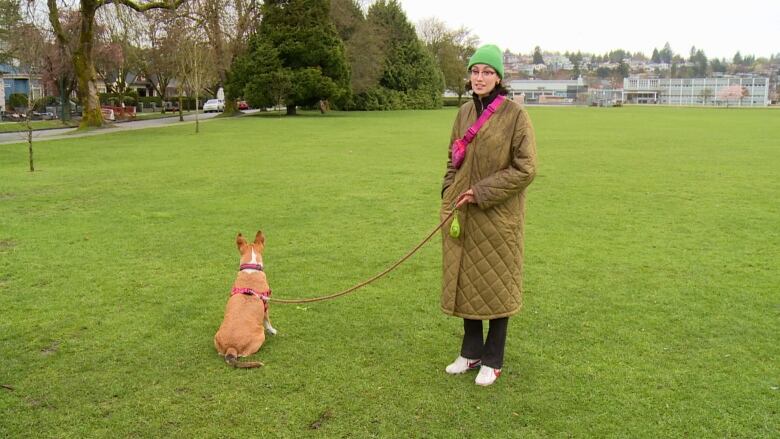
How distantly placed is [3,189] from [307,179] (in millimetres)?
6237

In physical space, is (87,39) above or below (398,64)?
A: below

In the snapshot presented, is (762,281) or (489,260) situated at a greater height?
(489,260)

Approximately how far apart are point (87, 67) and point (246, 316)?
28417 mm

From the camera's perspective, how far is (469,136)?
4164 mm

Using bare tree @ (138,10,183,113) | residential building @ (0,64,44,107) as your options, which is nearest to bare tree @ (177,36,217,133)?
bare tree @ (138,10,183,113)

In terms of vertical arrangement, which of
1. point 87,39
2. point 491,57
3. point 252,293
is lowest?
point 252,293

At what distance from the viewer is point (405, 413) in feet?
13.1

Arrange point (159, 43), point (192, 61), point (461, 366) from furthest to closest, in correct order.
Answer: point (159, 43) < point (192, 61) < point (461, 366)

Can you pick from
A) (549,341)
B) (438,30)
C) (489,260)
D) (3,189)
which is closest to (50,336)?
(489,260)

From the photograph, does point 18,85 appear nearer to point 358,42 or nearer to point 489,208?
point 358,42

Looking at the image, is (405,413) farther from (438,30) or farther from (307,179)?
(438,30)

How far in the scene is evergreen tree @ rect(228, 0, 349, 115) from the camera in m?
45.1

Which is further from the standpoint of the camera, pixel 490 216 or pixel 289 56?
pixel 289 56

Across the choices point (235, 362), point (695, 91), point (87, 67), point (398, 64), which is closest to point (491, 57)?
point (235, 362)
